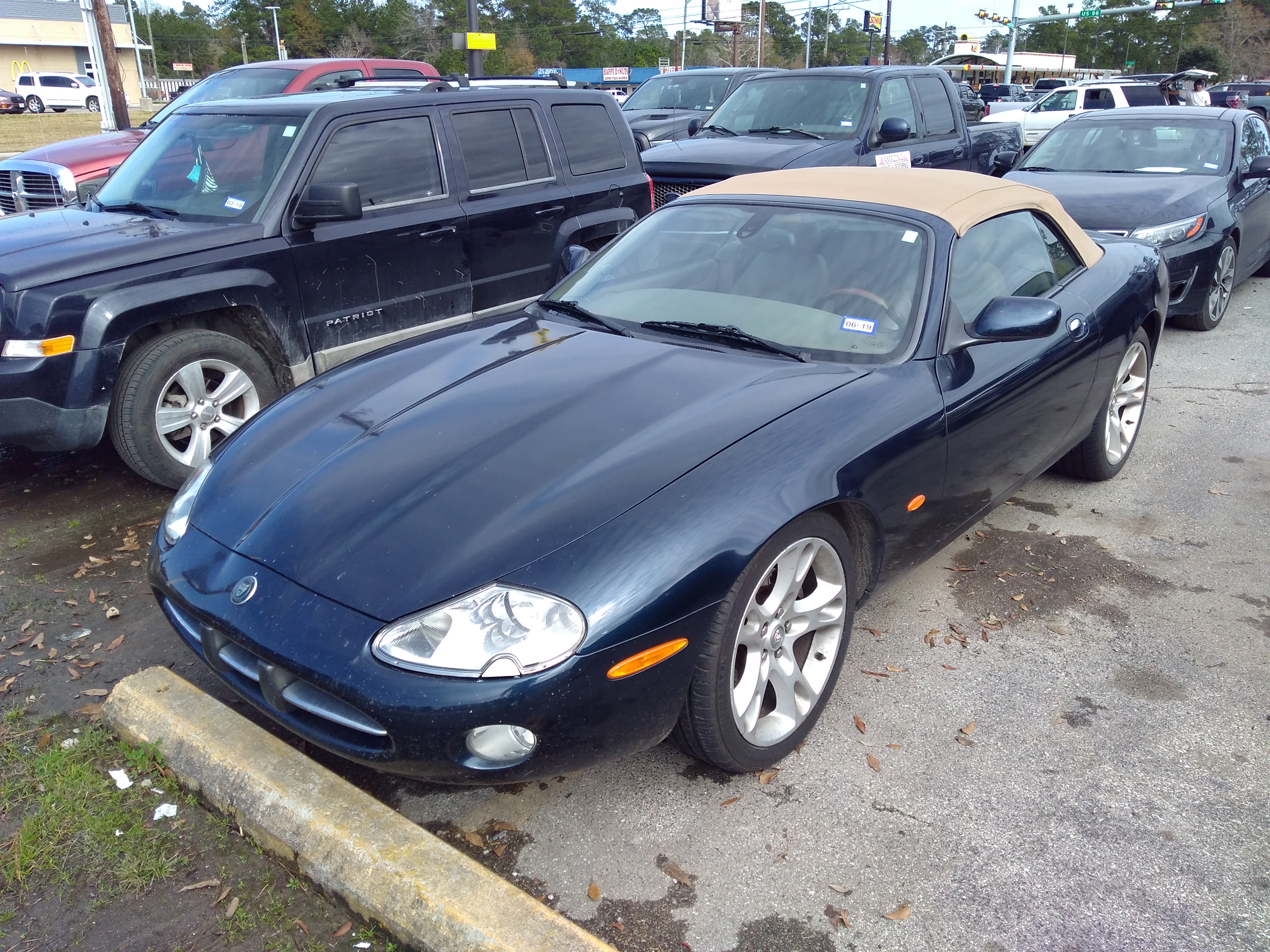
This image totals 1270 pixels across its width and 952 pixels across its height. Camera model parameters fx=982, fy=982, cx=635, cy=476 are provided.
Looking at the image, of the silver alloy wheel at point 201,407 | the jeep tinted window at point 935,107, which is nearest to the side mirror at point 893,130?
the jeep tinted window at point 935,107

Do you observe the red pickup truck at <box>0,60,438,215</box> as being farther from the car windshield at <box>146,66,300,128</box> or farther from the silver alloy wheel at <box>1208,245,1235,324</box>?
the silver alloy wheel at <box>1208,245,1235,324</box>

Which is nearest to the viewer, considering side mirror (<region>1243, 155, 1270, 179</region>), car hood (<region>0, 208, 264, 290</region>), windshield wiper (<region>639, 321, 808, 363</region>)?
windshield wiper (<region>639, 321, 808, 363</region>)

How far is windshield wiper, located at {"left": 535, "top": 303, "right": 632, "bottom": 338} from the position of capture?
3564 millimetres

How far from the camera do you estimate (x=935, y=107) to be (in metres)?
9.59

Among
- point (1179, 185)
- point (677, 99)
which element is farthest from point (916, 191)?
point (677, 99)

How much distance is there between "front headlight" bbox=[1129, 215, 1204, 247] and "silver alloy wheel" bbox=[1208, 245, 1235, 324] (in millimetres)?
487

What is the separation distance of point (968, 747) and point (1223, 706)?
0.91m

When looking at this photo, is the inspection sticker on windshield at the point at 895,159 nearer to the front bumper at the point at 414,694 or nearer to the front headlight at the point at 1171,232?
the front headlight at the point at 1171,232

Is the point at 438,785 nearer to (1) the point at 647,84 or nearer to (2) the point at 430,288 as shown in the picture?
(2) the point at 430,288

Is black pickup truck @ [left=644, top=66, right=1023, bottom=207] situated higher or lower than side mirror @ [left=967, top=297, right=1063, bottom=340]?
higher

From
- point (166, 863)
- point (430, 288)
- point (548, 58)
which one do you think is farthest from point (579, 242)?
point (548, 58)

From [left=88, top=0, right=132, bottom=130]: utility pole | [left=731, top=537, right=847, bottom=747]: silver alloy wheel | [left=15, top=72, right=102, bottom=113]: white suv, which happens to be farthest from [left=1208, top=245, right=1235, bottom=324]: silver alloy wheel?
[left=15, top=72, right=102, bottom=113]: white suv

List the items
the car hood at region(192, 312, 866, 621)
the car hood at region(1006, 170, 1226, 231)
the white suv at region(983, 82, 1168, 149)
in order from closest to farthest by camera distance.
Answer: the car hood at region(192, 312, 866, 621), the car hood at region(1006, 170, 1226, 231), the white suv at region(983, 82, 1168, 149)

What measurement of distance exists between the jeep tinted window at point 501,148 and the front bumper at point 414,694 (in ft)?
12.5
